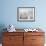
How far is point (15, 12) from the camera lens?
4160mm

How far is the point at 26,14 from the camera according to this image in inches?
165

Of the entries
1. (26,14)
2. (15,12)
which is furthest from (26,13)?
(15,12)

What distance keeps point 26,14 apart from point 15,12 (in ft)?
1.18

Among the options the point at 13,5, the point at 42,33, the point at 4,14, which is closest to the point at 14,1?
the point at 13,5

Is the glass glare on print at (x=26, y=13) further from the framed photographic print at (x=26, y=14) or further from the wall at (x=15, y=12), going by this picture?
the wall at (x=15, y=12)

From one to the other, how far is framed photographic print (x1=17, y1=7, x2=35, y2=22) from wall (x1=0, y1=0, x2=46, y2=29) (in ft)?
0.32

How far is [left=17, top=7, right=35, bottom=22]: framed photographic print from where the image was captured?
4160mm

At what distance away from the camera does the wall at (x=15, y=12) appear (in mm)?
4148

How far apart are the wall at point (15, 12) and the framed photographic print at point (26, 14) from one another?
10 cm

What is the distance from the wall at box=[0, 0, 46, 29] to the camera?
163 inches

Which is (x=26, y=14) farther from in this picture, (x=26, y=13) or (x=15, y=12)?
(x=15, y=12)

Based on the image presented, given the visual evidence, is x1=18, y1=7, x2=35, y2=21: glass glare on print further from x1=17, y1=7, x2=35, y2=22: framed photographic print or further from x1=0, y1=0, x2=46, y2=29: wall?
x1=0, y1=0, x2=46, y2=29: wall

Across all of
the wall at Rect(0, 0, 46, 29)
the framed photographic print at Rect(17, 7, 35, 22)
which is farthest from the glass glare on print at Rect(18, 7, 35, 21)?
the wall at Rect(0, 0, 46, 29)

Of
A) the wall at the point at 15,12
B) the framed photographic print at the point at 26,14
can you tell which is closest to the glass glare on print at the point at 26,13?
the framed photographic print at the point at 26,14
